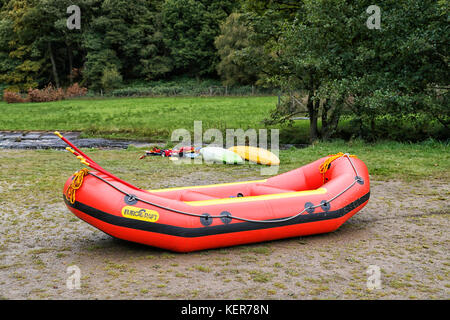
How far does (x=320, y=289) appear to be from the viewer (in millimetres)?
4309

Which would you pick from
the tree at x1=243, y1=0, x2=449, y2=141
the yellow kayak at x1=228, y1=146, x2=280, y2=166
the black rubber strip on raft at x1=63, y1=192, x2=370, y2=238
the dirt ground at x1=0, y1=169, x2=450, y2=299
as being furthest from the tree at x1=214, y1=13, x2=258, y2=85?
the black rubber strip on raft at x1=63, y1=192, x2=370, y2=238

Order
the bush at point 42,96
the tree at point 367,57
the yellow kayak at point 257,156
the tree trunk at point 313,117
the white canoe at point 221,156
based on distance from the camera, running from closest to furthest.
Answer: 1. the yellow kayak at point 257,156
2. the white canoe at point 221,156
3. the tree at point 367,57
4. the tree trunk at point 313,117
5. the bush at point 42,96

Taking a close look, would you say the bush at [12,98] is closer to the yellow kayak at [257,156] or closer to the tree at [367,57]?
the tree at [367,57]

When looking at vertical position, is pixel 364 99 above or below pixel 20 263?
above

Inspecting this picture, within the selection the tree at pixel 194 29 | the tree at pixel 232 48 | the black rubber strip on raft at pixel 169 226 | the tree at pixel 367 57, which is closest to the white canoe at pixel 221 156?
the tree at pixel 367 57

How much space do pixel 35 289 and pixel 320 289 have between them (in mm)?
2591

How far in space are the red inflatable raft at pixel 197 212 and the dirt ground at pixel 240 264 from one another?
19 cm

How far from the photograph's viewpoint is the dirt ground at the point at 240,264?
427 cm

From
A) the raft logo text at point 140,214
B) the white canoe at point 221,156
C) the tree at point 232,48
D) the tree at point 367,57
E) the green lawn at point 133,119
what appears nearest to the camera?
the raft logo text at point 140,214

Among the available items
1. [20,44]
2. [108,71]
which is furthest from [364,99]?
[20,44]

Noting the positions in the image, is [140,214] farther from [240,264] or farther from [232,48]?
[232,48]

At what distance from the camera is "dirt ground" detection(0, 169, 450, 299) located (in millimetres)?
4273

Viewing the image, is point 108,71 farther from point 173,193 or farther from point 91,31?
point 173,193

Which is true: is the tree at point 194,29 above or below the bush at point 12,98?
above
